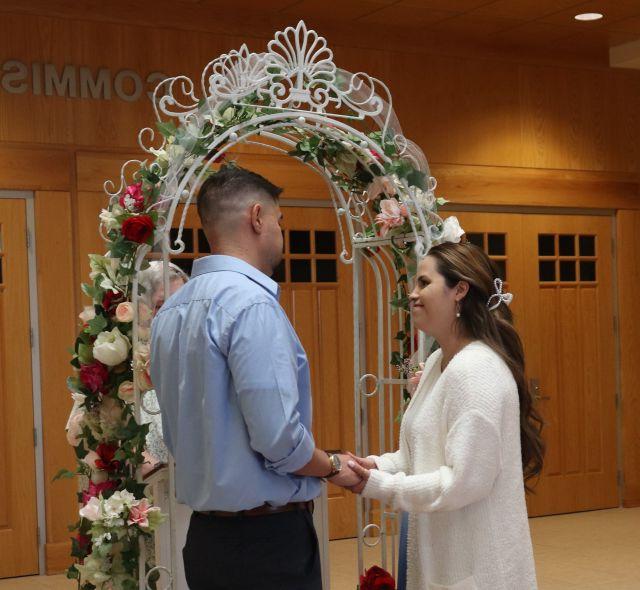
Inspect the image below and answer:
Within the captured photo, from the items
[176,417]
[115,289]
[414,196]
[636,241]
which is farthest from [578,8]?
[176,417]

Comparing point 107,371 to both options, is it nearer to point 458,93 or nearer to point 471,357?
point 471,357

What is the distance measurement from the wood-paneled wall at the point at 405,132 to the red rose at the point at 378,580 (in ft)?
8.42

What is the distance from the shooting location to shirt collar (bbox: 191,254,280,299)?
262 cm

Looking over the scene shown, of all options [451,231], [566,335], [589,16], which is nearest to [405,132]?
[589,16]

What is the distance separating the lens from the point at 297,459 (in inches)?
98.9

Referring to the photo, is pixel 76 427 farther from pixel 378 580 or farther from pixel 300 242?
pixel 300 242

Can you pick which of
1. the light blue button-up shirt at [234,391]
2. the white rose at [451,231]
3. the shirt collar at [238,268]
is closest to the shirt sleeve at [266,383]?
the light blue button-up shirt at [234,391]

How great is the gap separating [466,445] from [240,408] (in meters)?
0.58

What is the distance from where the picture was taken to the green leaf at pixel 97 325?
3.21m

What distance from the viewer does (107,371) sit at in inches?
127

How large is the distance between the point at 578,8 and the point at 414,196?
3258 mm

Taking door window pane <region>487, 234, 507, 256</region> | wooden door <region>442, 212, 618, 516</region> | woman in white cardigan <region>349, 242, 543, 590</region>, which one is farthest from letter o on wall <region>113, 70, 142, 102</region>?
woman in white cardigan <region>349, 242, 543, 590</region>

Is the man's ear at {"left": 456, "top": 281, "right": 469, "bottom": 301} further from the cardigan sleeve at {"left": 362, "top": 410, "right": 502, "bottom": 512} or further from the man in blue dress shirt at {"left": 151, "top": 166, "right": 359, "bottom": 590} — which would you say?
the man in blue dress shirt at {"left": 151, "top": 166, "right": 359, "bottom": 590}

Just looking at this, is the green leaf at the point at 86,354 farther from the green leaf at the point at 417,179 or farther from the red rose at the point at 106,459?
the green leaf at the point at 417,179
